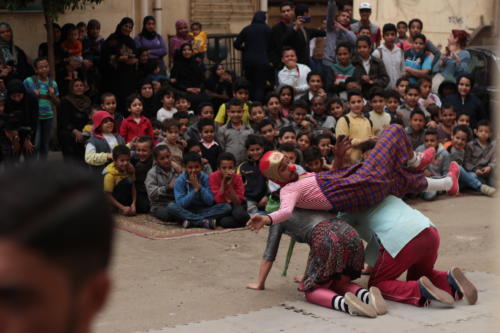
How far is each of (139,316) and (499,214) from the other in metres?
3.65

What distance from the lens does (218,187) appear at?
8.35 meters

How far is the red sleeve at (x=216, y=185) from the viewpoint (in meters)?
8.32

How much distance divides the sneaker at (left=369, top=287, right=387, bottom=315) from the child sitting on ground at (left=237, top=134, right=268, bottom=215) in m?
3.04

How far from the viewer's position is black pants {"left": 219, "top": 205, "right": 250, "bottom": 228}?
8273 millimetres

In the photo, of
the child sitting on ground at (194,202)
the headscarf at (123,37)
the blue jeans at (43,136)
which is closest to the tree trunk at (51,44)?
the blue jeans at (43,136)

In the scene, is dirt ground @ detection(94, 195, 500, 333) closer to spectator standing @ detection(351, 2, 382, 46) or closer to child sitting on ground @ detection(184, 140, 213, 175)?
child sitting on ground @ detection(184, 140, 213, 175)

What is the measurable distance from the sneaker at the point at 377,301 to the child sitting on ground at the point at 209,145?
3.66 metres

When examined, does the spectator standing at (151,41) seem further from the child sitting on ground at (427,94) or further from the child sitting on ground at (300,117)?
the child sitting on ground at (427,94)

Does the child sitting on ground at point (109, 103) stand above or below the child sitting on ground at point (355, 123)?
above

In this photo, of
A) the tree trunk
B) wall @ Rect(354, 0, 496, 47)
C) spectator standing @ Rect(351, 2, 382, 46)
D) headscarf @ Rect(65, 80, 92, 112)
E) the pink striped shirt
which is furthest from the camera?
wall @ Rect(354, 0, 496, 47)

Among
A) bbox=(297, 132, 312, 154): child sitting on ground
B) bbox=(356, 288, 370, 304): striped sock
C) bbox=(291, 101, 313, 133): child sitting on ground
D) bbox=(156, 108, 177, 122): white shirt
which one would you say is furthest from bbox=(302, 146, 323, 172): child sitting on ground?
bbox=(356, 288, 370, 304): striped sock

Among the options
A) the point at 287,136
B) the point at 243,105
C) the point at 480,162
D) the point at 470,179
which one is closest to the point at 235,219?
the point at 287,136

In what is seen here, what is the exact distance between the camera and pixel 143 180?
879cm

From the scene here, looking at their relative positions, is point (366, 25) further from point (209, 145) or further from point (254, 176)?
point (254, 176)
